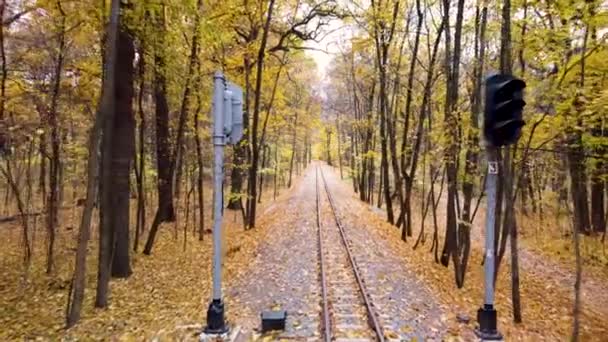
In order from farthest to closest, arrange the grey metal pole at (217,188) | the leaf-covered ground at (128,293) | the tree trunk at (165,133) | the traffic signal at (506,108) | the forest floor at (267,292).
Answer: the tree trunk at (165,133) < the leaf-covered ground at (128,293) < the forest floor at (267,292) < the grey metal pole at (217,188) < the traffic signal at (506,108)

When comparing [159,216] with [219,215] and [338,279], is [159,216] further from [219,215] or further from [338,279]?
[219,215]

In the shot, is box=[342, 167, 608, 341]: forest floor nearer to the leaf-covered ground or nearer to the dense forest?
the dense forest

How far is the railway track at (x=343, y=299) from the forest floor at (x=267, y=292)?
230 mm

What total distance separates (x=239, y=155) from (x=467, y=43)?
34.6 ft

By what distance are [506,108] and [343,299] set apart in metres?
4.19

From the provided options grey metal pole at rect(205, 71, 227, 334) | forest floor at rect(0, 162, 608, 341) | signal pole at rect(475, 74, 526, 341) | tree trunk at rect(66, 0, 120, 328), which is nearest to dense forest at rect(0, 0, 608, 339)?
tree trunk at rect(66, 0, 120, 328)

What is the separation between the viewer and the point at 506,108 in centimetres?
475

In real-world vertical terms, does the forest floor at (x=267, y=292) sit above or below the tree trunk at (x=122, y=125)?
below

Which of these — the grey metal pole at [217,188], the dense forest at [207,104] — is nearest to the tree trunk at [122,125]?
the dense forest at [207,104]

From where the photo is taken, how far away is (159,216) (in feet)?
39.4

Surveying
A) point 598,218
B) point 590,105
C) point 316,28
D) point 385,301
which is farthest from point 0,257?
point 598,218

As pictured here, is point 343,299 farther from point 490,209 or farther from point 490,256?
point 490,209

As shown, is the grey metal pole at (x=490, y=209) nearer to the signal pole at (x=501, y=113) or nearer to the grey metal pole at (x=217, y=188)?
the signal pole at (x=501, y=113)

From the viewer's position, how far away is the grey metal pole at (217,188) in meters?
5.40
